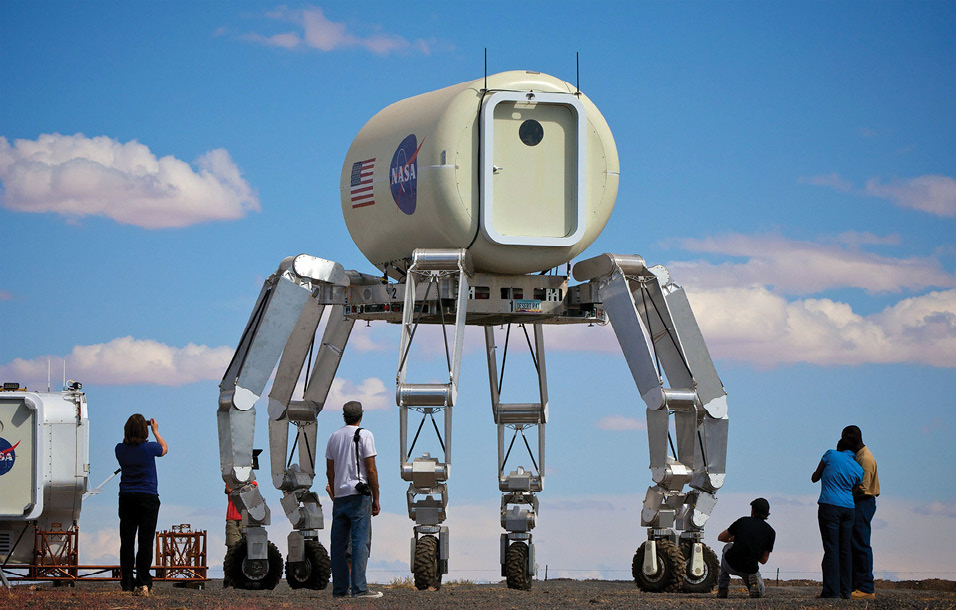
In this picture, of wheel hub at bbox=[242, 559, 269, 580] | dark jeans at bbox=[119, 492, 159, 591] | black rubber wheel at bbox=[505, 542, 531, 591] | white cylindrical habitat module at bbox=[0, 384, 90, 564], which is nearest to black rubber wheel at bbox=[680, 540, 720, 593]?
black rubber wheel at bbox=[505, 542, 531, 591]

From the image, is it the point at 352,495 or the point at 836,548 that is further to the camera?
the point at 836,548

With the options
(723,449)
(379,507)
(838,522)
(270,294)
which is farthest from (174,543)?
(838,522)

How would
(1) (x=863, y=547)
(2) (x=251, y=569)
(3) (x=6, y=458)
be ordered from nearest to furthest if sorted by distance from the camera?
(1) (x=863, y=547) → (2) (x=251, y=569) → (3) (x=6, y=458)

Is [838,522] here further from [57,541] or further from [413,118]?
[57,541]

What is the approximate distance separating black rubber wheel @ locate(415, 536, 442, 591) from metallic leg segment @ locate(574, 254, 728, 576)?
313 centimetres

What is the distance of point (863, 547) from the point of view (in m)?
17.8

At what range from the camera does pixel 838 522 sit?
1734 cm

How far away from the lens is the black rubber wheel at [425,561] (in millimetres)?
19359

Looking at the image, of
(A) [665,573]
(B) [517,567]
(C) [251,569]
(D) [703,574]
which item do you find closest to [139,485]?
(C) [251,569]

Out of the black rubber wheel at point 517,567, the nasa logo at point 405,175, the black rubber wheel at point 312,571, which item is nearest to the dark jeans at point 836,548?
the black rubber wheel at point 517,567

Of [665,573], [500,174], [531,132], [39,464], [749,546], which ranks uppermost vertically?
[531,132]

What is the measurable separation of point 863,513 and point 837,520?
29.7 inches

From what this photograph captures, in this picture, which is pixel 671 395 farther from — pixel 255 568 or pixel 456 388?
pixel 255 568

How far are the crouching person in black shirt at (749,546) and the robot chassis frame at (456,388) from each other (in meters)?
1.89
